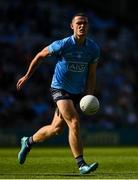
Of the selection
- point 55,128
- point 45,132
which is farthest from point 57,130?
point 45,132

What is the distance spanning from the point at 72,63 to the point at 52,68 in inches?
630

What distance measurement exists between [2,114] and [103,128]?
339cm

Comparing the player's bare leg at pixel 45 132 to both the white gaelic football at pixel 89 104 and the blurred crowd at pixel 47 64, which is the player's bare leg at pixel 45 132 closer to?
the white gaelic football at pixel 89 104

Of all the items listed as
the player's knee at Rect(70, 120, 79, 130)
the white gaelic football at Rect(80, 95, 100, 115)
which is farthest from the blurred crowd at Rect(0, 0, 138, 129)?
the player's knee at Rect(70, 120, 79, 130)

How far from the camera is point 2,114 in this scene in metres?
26.6

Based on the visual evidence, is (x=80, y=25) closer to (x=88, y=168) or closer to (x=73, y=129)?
(x=73, y=129)

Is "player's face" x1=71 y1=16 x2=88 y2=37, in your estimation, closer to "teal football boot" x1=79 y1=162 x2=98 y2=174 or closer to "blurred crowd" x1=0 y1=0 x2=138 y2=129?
"teal football boot" x1=79 y1=162 x2=98 y2=174

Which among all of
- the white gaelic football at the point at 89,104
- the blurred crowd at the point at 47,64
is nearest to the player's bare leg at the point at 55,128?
the white gaelic football at the point at 89,104

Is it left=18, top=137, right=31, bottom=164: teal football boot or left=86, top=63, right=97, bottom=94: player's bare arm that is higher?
left=86, top=63, right=97, bottom=94: player's bare arm

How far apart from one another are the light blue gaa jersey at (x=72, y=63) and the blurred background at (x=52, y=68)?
1337 cm

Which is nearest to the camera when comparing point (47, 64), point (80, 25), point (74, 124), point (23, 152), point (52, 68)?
point (74, 124)

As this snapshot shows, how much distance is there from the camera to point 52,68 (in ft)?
94.2

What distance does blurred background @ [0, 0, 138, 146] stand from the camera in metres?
27.1

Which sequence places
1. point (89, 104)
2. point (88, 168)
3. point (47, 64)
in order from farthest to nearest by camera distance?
point (47, 64) < point (89, 104) < point (88, 168)
